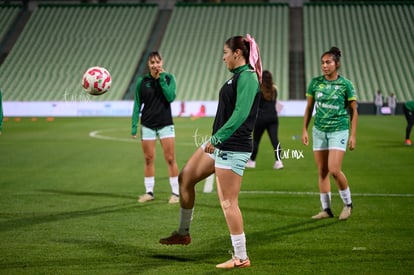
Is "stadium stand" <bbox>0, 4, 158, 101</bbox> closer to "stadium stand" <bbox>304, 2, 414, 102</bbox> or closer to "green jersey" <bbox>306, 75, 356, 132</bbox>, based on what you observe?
"stadium stand" <bbox>304, 2, 414, 102</bbox>

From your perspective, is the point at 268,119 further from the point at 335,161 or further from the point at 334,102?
the point at 335,161

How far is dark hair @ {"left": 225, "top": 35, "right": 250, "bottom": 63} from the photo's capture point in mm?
6809

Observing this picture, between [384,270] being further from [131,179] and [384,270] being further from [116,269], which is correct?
[131,179]

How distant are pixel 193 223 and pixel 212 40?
A: 4278 cm

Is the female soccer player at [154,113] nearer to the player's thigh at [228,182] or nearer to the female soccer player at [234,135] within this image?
the female soccer player at [234,135]

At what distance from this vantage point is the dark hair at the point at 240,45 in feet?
22.3

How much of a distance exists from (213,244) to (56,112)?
32.8 meters

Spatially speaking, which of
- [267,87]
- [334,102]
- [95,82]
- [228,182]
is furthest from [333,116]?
[267,87]

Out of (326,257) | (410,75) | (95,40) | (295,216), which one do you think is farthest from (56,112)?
(326,257)

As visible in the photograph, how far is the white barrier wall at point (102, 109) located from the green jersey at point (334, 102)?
29092 mm

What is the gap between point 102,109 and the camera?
4066 cm

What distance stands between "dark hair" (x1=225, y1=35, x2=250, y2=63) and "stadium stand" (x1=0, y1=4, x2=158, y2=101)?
2977 centimetres

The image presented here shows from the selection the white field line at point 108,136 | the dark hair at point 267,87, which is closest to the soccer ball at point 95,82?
the dark hair at point 267,87

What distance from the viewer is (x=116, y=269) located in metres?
7.16
